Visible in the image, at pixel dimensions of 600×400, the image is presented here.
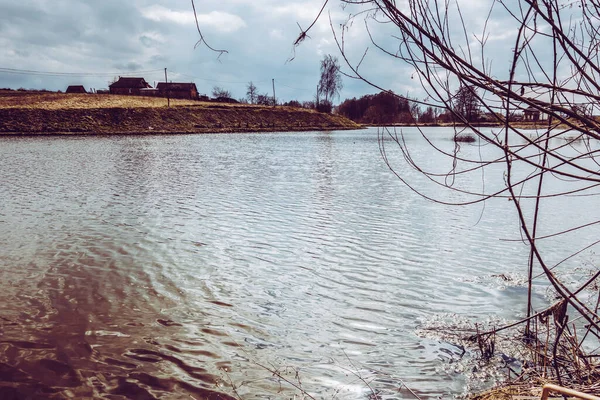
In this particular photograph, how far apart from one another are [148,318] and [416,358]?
3.21 metres

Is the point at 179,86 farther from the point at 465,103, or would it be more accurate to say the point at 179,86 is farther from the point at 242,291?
the point at 465,103

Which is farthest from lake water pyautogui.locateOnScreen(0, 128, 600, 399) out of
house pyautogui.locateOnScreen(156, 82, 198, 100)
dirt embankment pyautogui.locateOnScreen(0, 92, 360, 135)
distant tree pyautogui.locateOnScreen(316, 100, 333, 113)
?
house pyautogui.locateOnScreen(156, 82, 198, 100)

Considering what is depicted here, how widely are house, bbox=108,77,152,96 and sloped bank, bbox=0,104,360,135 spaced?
116ft

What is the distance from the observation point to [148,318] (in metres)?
5.58

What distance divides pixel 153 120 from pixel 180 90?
4730 cm

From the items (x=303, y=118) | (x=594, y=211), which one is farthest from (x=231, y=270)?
(x=303, y=118)

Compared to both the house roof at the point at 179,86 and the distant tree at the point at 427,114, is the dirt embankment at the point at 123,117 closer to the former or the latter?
the house roof at the point at 179,86

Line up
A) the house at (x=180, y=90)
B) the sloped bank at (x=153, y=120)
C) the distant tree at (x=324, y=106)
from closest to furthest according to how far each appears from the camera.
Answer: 1. the sloped bank at (x=153, y=120)
2. the distant tree at (x=324, y=106)
3. the house at (x=180, y=90)

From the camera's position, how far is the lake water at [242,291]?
4418 mm

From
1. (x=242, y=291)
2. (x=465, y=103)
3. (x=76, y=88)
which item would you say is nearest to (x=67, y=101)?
(x=76, y=88)

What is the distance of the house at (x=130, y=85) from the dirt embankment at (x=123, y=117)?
2992 centimetres

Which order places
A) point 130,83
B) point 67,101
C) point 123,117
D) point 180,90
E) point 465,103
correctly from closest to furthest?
point 465,103 < point 123,117 < point 67,101 < point 180,90 < point 130,83

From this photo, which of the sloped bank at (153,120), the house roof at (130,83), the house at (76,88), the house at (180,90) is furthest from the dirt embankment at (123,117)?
the house at (76,88)

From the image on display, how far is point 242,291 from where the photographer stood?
21.7 ft
